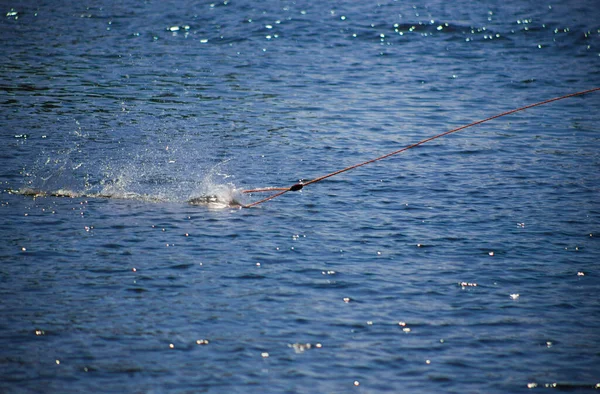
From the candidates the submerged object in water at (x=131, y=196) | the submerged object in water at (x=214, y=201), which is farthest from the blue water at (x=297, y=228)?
the submerged object in water at (x=214, y=201)

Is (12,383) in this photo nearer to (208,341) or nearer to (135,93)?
(208,341)

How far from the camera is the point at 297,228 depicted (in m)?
11.1

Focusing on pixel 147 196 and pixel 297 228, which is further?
pixel 147 196

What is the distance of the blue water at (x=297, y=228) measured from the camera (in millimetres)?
7527

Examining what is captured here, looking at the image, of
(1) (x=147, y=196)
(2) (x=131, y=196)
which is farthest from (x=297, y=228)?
(2) (x=131, y=196)

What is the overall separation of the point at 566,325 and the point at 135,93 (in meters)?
14.3

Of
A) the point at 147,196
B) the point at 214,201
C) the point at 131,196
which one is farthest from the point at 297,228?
the point at 131,196

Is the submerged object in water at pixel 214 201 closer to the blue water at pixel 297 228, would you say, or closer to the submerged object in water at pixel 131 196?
the submerged object in water at pixel 131 196

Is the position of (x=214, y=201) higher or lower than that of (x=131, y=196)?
lower

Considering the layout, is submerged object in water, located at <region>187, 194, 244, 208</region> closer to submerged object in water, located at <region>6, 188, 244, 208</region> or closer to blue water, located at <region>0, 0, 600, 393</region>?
submerged object in water, located at <region>6, 188, 244, 208</region>

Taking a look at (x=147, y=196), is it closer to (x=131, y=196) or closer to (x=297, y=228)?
(x=131, y=196)

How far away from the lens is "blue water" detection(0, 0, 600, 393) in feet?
24.7

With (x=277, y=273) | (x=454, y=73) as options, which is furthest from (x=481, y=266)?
(x=454, y=73)

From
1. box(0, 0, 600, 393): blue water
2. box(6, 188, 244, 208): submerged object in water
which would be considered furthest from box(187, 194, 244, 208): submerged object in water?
box(0, 0, 600, 393): blue water
